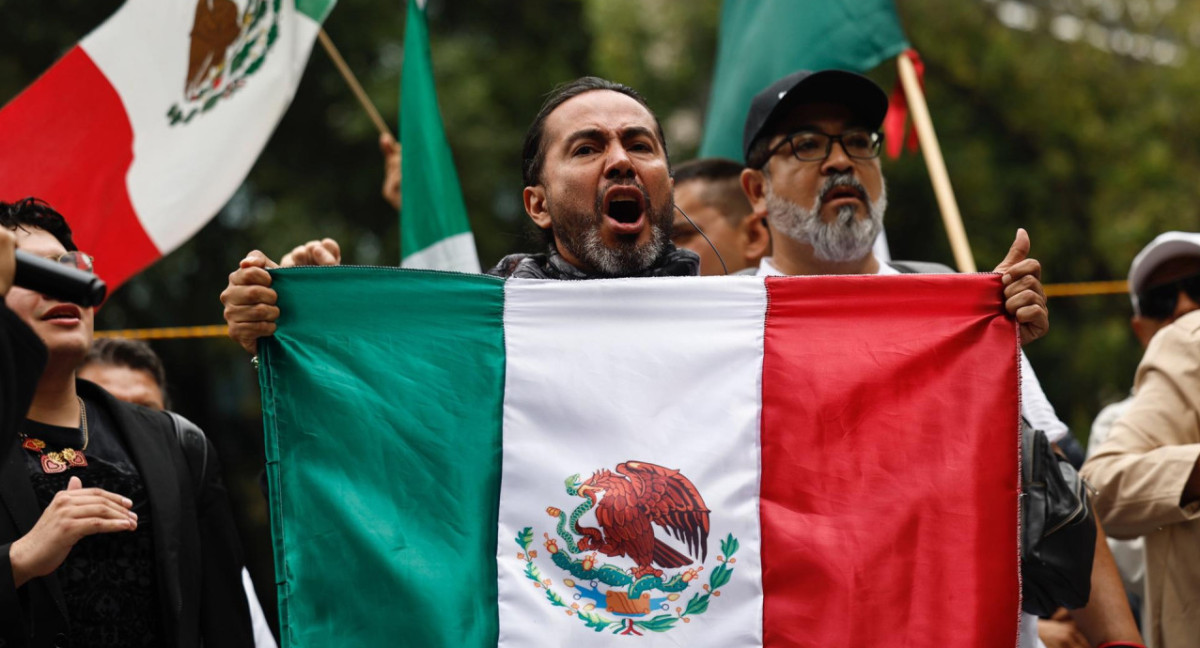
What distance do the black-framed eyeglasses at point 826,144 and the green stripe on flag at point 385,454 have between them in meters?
1.20

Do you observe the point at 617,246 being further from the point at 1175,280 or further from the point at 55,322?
the point at 1175,280

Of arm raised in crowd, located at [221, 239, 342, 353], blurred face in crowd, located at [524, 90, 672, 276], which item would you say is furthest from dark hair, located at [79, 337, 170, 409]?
blurred face in crowd, located at [524, 90, 672, 276]

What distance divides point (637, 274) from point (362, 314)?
67cm

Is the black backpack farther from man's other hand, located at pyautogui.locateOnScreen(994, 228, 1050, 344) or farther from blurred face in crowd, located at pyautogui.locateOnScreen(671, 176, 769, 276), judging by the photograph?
blurred face in crowd, located at pyautogui.locateOnScreen(671, 176, 769, 276)

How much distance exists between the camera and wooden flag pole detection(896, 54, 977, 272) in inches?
185

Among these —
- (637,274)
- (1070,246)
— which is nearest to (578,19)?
(1070,246)

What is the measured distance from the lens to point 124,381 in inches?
174

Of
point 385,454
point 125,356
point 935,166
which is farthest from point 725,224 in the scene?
point 385,454

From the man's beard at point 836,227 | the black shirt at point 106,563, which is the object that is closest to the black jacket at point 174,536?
the black shirt at point 106,563

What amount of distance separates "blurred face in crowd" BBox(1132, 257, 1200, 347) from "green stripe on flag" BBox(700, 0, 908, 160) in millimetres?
1617

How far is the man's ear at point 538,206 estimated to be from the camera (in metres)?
3.56

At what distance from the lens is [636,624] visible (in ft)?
9.57

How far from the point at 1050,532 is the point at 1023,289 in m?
0.58

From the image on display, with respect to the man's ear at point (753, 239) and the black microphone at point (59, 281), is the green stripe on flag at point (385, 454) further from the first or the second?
the man's ear at point (753, 239)
